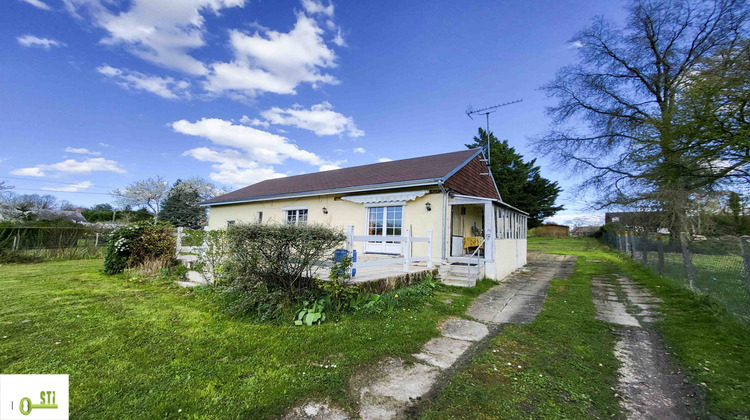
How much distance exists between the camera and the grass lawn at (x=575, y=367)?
2.34 m

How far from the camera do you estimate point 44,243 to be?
1202cm

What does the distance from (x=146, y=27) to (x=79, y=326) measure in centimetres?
896

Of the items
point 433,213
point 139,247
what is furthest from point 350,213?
point 139,247

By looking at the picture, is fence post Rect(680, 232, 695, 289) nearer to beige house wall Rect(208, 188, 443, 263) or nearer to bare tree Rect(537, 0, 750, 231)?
bare tree Rect(537, 0, 750, 231)

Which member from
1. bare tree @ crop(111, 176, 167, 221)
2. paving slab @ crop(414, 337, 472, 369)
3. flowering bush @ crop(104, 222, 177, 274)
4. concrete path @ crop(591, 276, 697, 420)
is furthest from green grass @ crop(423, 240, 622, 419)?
bare tree @ crop(111, 176, 167, 221)

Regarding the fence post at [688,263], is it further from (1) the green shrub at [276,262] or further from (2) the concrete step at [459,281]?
(1) the green shrub at [276,262]

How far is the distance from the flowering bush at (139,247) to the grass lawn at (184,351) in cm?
298

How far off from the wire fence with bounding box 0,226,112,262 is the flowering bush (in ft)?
10.8

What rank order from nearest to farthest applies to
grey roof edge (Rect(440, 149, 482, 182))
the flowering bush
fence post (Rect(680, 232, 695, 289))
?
fence post (Rect(680, 232, 695, 289)), the flowering bush, grey roof edge (Rect(440, 149, 482, 182))

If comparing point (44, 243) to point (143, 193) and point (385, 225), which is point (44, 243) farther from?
point (143, 193)

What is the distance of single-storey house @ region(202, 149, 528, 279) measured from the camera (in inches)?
368

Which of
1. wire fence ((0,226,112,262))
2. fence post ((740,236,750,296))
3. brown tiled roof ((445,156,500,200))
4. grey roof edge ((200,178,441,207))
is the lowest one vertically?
wire fence ((0,226,112,262))

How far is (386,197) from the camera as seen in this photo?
10711mm

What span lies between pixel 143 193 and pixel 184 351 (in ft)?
143
